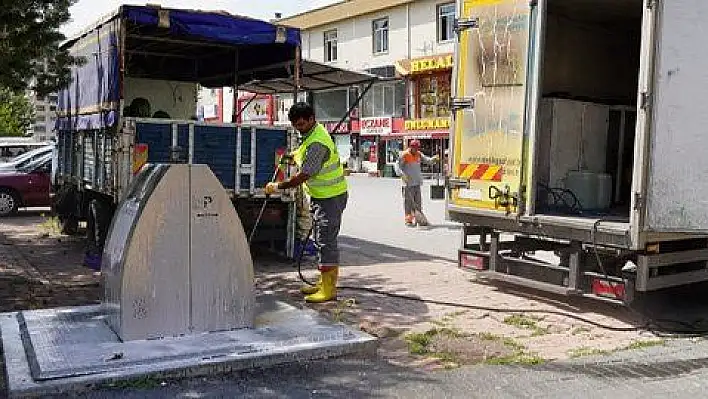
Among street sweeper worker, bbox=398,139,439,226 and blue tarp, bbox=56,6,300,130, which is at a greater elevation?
blue tarp, bbox=56,6,300,130

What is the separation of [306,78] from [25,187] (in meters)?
7.02

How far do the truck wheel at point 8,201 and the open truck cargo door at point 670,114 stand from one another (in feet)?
42.2

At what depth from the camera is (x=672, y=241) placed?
22.0 ft

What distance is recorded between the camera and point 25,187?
1527cm

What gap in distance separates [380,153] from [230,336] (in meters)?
34.9

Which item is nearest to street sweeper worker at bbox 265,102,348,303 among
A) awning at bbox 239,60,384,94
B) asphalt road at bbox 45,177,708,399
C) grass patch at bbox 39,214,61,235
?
asphalt road at bbox 45,177,708,399

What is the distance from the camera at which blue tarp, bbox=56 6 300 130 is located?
8.71m

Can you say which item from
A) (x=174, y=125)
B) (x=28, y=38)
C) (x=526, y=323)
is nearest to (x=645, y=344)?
(x=526, y=323)

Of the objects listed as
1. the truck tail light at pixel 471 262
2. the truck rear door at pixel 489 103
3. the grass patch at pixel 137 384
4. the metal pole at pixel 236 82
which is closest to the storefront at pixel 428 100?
the metal pole at pixel 236 82

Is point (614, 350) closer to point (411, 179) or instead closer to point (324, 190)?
point (324, 190)

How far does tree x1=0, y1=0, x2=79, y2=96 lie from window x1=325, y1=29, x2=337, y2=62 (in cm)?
3602

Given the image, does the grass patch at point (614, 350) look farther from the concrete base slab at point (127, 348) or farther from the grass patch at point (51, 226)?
the grass patch at point (51, 226)

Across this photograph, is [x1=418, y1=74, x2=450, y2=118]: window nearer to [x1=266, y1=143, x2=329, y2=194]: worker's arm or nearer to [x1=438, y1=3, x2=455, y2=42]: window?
[x1=438, y1=3, x2=455, y2=42]: window

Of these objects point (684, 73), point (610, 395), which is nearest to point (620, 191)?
point (684, 73)
